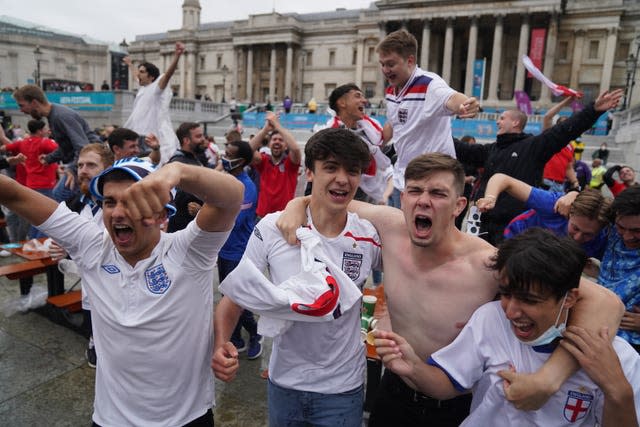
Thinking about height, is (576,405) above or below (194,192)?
below

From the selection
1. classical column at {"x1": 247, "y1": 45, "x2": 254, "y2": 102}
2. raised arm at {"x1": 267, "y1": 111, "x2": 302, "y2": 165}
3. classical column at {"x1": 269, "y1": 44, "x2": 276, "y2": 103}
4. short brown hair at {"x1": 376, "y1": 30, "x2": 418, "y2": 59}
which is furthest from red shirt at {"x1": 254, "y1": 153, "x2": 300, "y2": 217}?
classical column at {"x1": 247, "y1": 45, "x2": 254, "y2": 102}

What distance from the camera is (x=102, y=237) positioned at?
88.0 inches

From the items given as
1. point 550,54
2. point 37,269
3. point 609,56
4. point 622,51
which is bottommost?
point 37,269

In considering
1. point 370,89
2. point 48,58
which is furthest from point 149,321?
point 48,58

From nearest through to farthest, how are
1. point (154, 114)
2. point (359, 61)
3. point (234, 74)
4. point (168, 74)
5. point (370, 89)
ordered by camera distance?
point (168, 74) → point (154, 114) → point (370, 89) → point (359, 61) → point (234, 74)

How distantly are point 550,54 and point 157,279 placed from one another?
5205 cm

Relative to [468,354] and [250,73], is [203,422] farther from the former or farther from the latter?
[250,73]

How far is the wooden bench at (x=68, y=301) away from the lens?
4983 millimetres

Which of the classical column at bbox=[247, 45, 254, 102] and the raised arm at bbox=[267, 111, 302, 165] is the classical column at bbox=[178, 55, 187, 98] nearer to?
the classical column at bbox=[247, 45, 254, 102]

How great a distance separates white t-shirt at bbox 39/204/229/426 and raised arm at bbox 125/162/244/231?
12 cm

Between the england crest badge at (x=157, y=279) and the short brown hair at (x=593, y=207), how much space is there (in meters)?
2.64

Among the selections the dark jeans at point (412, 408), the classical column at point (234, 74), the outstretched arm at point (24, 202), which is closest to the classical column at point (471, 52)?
the classical column at point (234, 74)

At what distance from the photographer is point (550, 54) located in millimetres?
44906

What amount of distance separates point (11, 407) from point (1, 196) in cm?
252
